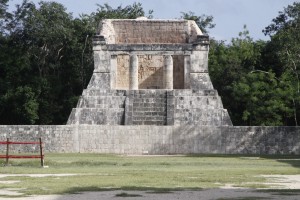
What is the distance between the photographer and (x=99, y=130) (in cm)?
3369

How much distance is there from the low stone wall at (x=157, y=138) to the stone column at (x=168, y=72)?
6.09 meters

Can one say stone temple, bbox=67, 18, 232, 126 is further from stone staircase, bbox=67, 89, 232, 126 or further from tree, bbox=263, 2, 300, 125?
tree, bbox=263, 2, 300, 125

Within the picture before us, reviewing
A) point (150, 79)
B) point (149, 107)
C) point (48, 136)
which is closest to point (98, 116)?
point (149, 107)

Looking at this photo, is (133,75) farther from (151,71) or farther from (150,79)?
(151,71)

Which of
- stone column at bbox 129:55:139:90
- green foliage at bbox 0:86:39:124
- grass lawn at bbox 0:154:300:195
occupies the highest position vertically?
stone column at bbox 129:55:139:90

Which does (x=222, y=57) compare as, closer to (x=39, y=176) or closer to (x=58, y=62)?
(x=58, y=62)

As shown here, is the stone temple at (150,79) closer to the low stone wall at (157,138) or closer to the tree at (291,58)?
the low stone wall at (157,138)

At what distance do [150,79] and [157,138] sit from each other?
8601mm

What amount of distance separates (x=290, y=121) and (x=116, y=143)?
18.1m

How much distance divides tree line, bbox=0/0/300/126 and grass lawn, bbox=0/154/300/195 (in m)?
18.2

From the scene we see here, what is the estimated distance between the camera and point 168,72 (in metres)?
39.6

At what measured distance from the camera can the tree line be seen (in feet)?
151

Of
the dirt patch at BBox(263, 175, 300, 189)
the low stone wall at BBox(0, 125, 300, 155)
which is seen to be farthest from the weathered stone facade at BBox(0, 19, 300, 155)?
the dirt patch at BBox(263, 175, 300, 189)

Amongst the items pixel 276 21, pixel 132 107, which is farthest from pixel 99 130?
pixel 276 21
